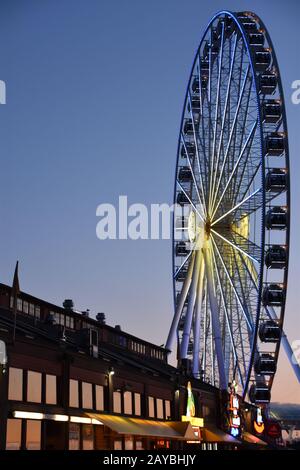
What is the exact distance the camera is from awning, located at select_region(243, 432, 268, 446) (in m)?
59.8

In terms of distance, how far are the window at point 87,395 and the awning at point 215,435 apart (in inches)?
572

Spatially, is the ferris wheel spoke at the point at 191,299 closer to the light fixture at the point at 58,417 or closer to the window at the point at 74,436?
the window at the point at 74,436

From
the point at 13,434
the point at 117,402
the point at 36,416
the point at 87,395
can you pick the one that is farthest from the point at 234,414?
the point at 13,434

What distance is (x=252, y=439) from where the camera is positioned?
202ft

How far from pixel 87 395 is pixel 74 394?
1320 mm

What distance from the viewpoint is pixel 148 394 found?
4503 centimetres

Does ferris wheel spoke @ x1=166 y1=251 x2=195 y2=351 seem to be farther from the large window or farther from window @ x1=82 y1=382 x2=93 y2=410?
the large window

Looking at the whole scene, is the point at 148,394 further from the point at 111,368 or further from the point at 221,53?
the point at 221,53

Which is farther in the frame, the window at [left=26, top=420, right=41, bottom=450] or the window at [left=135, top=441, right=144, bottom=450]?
the window at [left=135, top=441, right=144, bottom=450]

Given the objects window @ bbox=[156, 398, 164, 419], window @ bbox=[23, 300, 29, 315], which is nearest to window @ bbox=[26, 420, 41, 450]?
window @ bbox=[156, 398, 164, 419]

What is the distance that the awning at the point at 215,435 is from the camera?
51.5 metres

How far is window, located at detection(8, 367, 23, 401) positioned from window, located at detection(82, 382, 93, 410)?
5.50 meters

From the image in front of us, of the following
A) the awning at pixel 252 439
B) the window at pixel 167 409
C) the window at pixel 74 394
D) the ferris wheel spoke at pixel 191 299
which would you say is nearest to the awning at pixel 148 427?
the window at pixel 74 394

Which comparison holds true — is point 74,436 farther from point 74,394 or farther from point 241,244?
point 241,244
